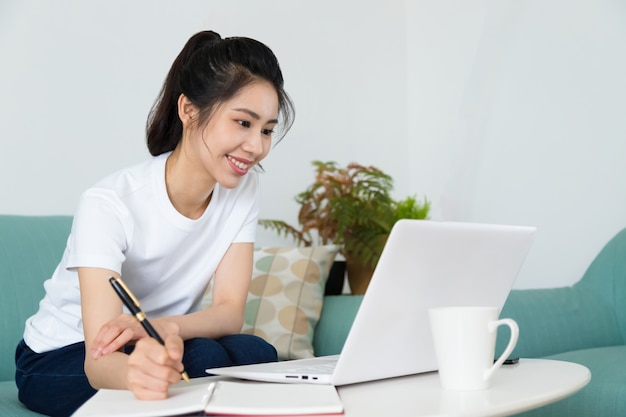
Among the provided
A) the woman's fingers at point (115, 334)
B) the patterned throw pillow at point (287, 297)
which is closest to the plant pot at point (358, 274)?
the patterned throw pillow at point (287, 297)

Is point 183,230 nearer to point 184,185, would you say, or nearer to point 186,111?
point 184,185

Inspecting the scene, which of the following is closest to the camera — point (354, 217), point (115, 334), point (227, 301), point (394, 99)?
point (115, 334)

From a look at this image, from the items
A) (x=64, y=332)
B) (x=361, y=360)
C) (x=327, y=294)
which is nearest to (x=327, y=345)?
(x=327, y=294)

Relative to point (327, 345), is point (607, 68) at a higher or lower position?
higher

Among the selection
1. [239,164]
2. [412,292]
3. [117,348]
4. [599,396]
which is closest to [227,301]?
[239,164]

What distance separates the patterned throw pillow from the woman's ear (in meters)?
0.85

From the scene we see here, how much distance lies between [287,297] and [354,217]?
19.0 inches

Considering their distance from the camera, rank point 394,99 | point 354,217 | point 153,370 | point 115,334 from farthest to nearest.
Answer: point 394,99 → point 354,217 → point 115,334 → point 153,370

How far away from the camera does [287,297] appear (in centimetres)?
227

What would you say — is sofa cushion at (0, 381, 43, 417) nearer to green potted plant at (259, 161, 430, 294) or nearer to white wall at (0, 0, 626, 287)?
white wall at (0, 0, 626, 287)

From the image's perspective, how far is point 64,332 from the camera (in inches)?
58.1

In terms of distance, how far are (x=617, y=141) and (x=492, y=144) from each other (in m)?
0.48

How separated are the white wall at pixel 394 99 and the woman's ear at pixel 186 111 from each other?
3.29 feet

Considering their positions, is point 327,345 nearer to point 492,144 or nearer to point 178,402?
point 492,144
